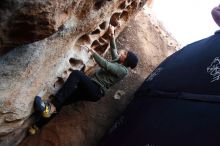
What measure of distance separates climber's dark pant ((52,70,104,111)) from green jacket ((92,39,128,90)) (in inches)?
3.7

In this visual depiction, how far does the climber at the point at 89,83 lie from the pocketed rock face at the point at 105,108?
51 centimetres

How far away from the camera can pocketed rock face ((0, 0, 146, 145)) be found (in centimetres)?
298

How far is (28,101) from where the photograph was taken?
4.11 meters

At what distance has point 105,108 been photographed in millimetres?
5445

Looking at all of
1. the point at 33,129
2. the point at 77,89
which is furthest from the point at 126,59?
the point at 33,129

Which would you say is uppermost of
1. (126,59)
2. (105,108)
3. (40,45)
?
(40,45)

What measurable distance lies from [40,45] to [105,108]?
1.98 metres

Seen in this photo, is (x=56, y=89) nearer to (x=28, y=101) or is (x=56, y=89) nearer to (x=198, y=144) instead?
(x=28, y=101)

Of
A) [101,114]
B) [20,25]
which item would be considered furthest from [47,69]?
[101,114]

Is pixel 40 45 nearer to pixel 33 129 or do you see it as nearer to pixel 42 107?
pixel 42 107

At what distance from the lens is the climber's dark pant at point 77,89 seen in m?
4.43

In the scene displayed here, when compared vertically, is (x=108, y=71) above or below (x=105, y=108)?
above

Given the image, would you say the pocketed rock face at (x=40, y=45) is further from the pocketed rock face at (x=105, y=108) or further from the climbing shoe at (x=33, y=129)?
the pocketed rock face at (x=105, y=108)

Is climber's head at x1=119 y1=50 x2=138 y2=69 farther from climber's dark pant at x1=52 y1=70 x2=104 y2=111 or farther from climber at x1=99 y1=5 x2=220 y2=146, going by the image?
climber at x1=99 y1=5 x2=220 y2=146
